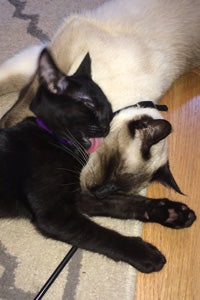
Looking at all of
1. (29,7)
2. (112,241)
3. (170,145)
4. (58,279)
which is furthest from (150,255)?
(29,7)

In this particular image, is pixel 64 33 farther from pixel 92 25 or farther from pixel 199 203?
pixel 199 203

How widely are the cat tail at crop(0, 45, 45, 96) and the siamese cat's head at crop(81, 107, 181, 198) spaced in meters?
0.48

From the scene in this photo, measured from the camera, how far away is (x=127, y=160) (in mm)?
1295

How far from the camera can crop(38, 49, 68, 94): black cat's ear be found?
48.6 inches

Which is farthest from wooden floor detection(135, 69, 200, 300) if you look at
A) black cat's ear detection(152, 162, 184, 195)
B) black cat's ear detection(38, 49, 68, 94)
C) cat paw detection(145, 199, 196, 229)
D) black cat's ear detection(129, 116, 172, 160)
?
black cat's ear detection(38, 49, 68, 94)

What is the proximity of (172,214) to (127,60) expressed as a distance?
560 millimetres

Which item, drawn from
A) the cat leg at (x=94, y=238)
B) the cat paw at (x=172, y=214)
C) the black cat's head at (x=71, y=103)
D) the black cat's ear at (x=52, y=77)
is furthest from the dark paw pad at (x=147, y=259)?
the black cat's ear at (x=52, y=77)

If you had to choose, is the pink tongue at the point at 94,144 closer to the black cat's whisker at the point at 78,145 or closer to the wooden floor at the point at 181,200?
the black cat's whisker at the point at 78,145

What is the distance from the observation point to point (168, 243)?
1.40 meters

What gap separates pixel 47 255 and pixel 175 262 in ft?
1.39

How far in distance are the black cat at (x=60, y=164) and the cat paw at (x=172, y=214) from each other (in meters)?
0.10

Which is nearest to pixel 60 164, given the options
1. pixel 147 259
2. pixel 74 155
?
pixel 74 155

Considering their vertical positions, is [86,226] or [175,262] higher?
[86,226]

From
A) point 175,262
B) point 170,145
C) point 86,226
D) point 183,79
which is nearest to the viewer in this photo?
point 86,226
